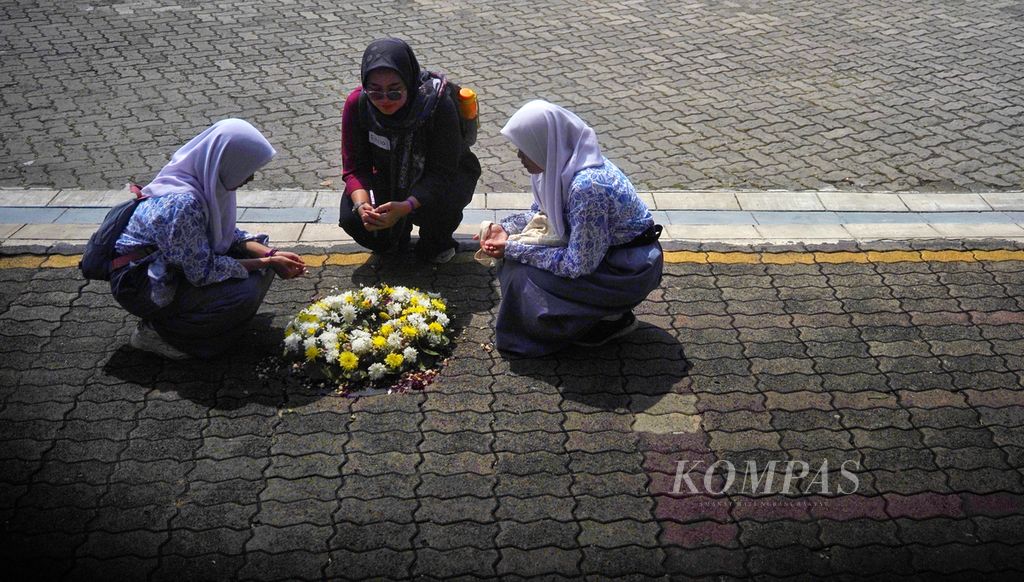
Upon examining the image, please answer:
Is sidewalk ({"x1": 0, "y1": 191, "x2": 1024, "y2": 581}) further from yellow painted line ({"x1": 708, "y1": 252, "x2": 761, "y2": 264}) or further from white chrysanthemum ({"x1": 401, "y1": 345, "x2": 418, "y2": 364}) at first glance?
white chrysanthemum ({"x1": 401, "y1": 345, "x2": 418, "y2": 364})

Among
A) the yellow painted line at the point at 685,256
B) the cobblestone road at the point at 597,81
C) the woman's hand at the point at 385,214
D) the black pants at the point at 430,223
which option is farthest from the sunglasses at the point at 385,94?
the yellow painted line at the point at 685,256

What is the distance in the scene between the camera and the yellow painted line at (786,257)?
620 cm

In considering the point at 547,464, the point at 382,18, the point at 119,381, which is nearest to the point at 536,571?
the point at 547,464

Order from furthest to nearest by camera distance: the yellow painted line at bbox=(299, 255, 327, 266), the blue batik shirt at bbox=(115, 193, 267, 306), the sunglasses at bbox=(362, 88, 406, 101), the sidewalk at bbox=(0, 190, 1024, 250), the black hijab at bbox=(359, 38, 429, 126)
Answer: the sidewalk at bbox=(0, 190, 1024, 250) → the yellow painted line at bbox=(299, 255, 327, 266) → the sunglasses at bbox=(362, 88, 406, 101) → the black hijab at bbox=(359, 38, 429, 126) → the blue batik shirt at bbox=(115, 193, 267, 306)

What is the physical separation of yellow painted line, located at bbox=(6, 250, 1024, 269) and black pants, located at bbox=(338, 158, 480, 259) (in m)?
0.22

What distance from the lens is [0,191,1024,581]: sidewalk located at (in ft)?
12.9

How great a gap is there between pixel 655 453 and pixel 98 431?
2723 millimetres

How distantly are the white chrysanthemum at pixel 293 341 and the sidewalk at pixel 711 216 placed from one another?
1435 mm

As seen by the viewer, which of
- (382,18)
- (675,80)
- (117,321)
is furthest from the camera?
(382,18)

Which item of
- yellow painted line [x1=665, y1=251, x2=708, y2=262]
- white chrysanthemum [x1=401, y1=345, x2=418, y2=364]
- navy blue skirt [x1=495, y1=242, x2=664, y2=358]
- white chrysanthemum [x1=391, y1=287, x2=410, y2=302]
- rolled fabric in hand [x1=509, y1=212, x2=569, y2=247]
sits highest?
rolled fabric in hand [x1=509, y1=212, x2=569, y2=247]

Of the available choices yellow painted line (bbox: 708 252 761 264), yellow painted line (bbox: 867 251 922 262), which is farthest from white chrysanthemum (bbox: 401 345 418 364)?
Answer: yellow painted line (bbox: 867 251 922 262)

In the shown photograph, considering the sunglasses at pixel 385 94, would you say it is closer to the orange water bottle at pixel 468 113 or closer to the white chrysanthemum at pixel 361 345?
the orange water bottle at pixel 468 113

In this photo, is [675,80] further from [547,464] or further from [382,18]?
[547,464]

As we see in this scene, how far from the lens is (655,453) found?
14.7ft
